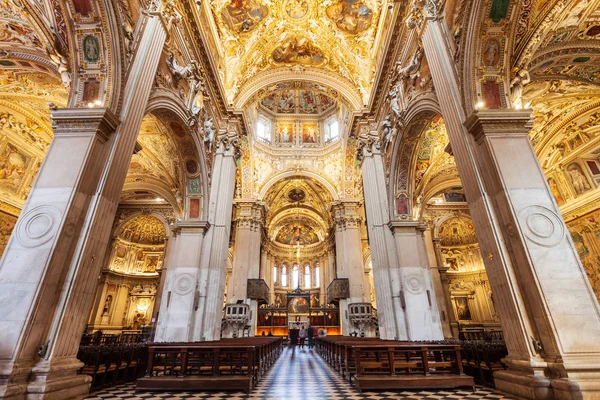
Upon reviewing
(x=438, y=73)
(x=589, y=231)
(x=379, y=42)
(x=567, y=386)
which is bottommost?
(x=567, y=386)

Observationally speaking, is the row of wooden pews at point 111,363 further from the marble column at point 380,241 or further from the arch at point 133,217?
the arch at point 133,217

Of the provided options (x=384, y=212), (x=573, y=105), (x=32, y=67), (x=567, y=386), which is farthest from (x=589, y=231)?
(x=32, y=67)

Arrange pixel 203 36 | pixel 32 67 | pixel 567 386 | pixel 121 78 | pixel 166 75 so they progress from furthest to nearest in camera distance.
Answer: pixel 203 36 → pixel 32 67 → pixel 166 75 → pixel 121 78 → pixel 567 386

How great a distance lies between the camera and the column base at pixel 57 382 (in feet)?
11.9

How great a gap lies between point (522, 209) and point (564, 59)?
6828mm

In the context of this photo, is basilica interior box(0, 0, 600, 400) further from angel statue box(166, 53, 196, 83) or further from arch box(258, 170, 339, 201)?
arch box(258, 170, 339, 201)

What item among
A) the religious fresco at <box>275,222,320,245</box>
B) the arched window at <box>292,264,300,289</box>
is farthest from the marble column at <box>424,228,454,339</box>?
the arched window at <box>292,264,300,289</box>

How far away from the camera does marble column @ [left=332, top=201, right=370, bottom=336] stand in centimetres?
1727

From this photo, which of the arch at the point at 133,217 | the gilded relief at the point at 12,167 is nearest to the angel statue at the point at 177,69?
the gilded relief at the point at 12,167

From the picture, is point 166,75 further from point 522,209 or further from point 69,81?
point 522,209

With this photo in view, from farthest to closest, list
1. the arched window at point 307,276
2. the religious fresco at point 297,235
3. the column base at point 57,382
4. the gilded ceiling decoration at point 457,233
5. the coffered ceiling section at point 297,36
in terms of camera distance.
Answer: the religious fresco at point 297,235
the arched window at point 307,276
the gilded ceiling decoration at point 457,233
the coffered ceiling section at point 297,36
the column base at point 57,382

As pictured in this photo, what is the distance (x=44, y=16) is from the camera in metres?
6.71

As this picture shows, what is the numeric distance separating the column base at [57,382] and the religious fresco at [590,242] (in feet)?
56.4

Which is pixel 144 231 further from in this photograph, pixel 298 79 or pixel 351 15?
pixel 351 15
